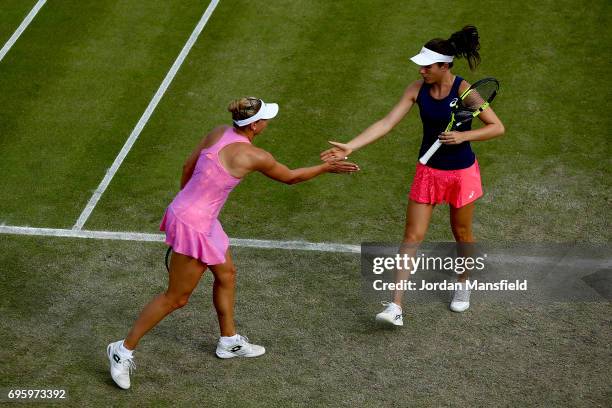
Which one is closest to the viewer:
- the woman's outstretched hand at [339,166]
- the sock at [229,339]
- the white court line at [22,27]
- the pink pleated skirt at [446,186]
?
the woman's outstretched hand at [339,166]

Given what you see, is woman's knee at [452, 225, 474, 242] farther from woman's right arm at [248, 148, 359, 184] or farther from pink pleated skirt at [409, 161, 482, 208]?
woman's right arm at [248, 148, 359, 184]

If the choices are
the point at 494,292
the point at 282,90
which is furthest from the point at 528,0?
the point at 494,292

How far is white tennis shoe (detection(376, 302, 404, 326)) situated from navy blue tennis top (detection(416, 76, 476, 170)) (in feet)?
4.18

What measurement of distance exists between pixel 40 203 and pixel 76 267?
1395mm

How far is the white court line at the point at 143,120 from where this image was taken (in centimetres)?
1076

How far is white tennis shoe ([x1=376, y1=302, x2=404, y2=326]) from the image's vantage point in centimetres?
863

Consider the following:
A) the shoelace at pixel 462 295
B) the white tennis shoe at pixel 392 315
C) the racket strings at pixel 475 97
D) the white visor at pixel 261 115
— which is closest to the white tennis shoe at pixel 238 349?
the white tennis shoe at pixel 392 315

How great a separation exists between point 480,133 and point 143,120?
5276mm

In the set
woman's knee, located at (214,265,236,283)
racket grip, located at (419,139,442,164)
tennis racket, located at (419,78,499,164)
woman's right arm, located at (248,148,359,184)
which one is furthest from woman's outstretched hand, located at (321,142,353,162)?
woman's knee, located at (214,265,236,283)

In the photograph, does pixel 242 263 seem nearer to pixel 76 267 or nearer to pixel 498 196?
pixel 76 267

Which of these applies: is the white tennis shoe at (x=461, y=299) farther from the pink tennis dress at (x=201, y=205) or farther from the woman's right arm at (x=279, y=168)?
the pink tennis dress at (x=201, y=205)

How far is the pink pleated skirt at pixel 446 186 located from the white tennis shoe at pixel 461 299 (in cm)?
88

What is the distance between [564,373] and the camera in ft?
26.8

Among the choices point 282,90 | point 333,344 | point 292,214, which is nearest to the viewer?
point 333,344
